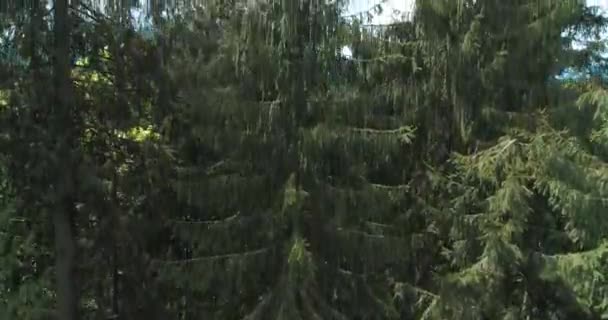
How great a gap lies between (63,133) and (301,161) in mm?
2644

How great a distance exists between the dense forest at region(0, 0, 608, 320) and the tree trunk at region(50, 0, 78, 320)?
0.02 m

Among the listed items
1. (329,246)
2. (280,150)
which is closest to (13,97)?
(280,150)

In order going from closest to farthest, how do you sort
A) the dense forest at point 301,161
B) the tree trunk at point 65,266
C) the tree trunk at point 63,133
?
the dense forest at point 301,161 → the tree trunk at point 63,133 → the tree trunk at point 65,266

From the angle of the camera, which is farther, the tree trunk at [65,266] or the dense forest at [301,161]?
the tree trunk at [65,266]

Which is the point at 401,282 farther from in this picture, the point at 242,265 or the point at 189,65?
the point at 189,65

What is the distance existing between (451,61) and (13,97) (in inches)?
206

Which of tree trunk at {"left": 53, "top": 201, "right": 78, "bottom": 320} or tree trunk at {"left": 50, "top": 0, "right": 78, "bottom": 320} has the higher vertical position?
tree trunk at {"left": 50, "top": 0, "right": 78, "bottom": 320}

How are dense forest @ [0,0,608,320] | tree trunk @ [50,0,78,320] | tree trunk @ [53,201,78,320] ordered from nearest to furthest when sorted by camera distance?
dense forest @ [0,0,608,320] < tree trunk @ [50,0,78,320] < tree trunk @ [53,201,78,320]

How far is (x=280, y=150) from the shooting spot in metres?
8.16

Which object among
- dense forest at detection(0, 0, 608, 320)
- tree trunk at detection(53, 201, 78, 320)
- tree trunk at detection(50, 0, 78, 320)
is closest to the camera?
dense forest at detection(0, 0, 608, 320)

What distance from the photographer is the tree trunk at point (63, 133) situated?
27.4ft

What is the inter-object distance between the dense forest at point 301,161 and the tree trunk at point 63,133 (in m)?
0.02

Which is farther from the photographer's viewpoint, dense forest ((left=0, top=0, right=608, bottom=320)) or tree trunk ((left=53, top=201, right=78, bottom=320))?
tree trunk ((left=53, top=201, right=78, bottom=320))

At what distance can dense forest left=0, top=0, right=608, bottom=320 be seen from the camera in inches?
322
